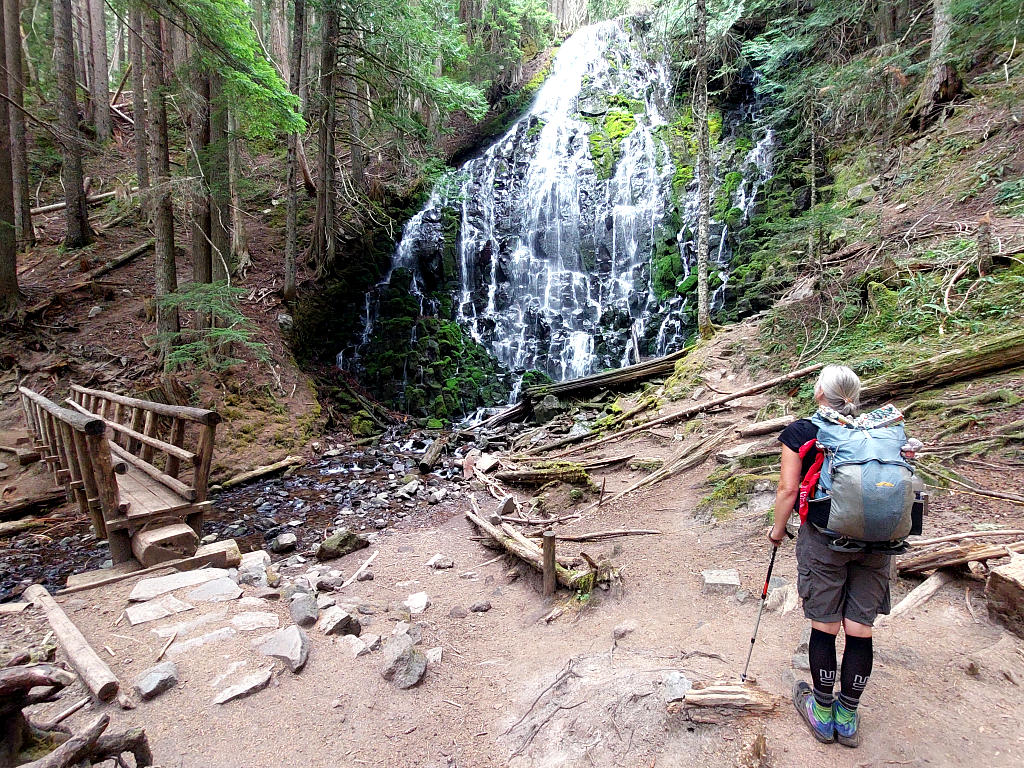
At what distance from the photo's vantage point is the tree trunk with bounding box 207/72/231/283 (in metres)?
9.87

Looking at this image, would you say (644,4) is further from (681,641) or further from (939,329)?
(681,641)

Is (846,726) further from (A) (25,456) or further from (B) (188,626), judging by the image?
(A) (25,456)

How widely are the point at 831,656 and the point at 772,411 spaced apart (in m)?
5.21

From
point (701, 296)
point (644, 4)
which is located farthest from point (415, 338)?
point (644, 4)

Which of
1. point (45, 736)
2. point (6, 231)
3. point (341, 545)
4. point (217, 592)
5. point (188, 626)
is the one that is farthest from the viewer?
point (6, 231)

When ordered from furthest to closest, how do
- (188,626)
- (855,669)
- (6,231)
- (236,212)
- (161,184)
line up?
(236,212) < (6,231) < (161,184) < (188,626) < (855,669)

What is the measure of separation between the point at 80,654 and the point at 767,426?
7.01 m

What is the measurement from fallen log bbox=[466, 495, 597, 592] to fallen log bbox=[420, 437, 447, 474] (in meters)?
3.05

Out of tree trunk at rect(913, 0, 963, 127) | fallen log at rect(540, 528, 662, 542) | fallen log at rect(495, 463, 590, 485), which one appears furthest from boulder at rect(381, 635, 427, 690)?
tree trunk at rect(913, 0, 963, 127)

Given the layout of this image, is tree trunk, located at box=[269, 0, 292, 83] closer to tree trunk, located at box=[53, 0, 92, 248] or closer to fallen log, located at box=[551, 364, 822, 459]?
tree trunk, located at box=[53, 0, 92, 248]

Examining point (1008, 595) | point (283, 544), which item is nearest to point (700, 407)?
point (1008, 595)

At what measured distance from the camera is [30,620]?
12.5ft

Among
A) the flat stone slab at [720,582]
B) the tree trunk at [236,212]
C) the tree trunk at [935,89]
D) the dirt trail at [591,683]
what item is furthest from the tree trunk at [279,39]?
the flat stone slab at [720,582]

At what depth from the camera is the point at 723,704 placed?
2619 mm
